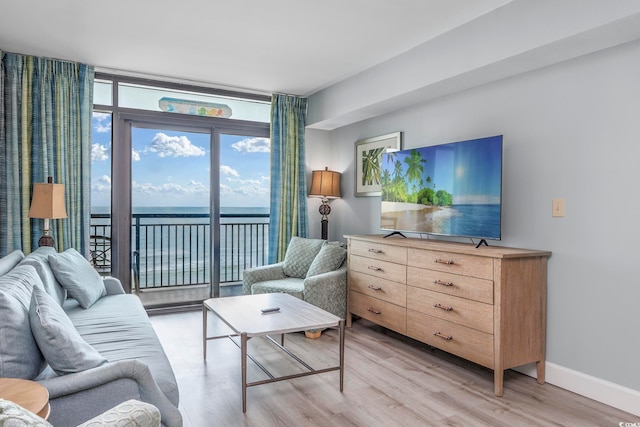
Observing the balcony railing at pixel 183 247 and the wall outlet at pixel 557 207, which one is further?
the balcony railing at pixel 183 247

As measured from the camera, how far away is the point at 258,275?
4.37m

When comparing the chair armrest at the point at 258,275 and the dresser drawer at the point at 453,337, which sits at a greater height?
the chair armrest at the point at 258,275

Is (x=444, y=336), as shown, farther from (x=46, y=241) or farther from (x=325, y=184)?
(x=46, y=241)

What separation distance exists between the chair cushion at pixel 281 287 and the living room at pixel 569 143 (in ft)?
5.61

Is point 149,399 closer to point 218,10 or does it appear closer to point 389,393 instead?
point 389,393

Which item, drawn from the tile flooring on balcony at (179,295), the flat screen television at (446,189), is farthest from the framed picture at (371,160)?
the tile flooring on balcony at (179,295)

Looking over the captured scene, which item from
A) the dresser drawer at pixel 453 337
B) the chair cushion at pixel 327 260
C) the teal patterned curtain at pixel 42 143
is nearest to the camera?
the dresser drawer at pixel 453 337

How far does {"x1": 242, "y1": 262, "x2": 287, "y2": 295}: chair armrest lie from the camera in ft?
14.3

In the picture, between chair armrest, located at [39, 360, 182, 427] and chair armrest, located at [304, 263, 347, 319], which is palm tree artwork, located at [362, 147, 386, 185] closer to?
chair armrest, located at [304, 263, 347, 319]

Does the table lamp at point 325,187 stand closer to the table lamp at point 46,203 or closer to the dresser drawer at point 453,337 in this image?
the dresser drawer at point 453,337

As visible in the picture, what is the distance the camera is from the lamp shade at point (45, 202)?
11.9 ft

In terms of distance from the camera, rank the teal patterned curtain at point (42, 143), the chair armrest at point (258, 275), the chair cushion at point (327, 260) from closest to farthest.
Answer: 1. the teal patterned curtain at point (42, 143)
2. the chair cushion at point (327, 260)
3. the chair armrest at point (258, 275)

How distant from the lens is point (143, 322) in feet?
9.11

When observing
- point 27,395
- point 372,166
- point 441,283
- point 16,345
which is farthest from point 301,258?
point 27,395
